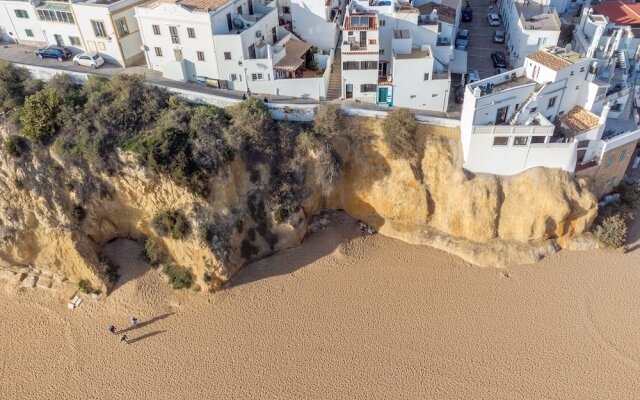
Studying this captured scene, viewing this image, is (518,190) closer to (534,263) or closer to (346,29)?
(534,263)

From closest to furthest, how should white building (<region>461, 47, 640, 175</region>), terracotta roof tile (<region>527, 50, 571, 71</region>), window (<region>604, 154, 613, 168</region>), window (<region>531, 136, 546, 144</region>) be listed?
white building (<region>461, 47, 640, 175</region>), window (<region>531, 136, 546, 144</region>), terracotta roof tile (<region>527, 50, 571, 71</region>), window (<region>604, 154, 613, 168</region>)

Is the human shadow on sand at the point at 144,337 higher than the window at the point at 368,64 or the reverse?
the reverse

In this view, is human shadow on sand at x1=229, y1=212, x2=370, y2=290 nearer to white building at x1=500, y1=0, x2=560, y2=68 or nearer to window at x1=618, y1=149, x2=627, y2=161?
window at x1=618, y1=149, x2=627, y2=161

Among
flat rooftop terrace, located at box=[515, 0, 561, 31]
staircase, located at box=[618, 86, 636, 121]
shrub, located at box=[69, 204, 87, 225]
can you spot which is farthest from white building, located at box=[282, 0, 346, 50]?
staircase, located at box=[618, 86, 636, 121]

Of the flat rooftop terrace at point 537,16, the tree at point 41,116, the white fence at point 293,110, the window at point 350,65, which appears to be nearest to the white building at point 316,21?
the window at point 350,65

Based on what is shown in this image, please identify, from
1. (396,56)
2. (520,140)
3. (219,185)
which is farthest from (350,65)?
(219,185)

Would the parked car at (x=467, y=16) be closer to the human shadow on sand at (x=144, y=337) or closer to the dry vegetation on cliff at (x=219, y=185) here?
the dry vegetation on cliff at (x=219, y=185)

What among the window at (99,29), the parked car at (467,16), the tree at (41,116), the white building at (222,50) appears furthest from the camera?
the parked car at (467,16)
